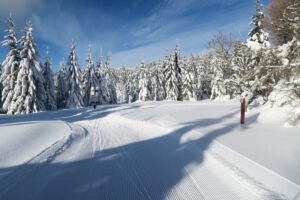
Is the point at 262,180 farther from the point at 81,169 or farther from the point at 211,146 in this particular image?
the point at 81,169

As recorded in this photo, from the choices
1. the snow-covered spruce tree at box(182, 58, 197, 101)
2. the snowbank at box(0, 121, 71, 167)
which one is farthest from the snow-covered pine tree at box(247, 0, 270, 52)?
the snow-covered spruce tree at box(182, 58, 197, 101)

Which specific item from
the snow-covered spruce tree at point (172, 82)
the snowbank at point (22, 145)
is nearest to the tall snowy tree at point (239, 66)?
the snowbank at point (22, 145)

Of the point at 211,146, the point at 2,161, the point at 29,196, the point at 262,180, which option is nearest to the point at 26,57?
the point at 2,161

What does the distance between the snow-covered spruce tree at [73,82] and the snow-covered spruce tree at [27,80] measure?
6219 millimetres

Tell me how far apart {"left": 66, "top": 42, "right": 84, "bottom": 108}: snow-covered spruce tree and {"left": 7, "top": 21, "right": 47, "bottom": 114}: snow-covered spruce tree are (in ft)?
20.4

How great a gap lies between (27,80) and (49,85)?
7.88 meters

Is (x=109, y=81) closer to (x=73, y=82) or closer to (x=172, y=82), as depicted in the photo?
(x=73, y=82)

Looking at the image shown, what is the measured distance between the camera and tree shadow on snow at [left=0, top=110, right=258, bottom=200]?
2465 millimetres

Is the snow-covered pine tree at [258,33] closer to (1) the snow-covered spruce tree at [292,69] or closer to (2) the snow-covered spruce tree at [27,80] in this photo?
(1) the snow-covered spruce tree at [292,69]

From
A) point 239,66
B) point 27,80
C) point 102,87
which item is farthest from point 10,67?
point 239,66

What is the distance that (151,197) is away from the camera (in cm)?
243

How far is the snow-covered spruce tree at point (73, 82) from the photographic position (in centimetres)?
2653

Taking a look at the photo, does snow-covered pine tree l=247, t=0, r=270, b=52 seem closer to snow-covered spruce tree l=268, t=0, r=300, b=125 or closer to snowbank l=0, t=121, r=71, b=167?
snow-covered spruce tree l=268, t=0, r=300, b=125

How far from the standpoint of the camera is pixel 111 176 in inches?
118
